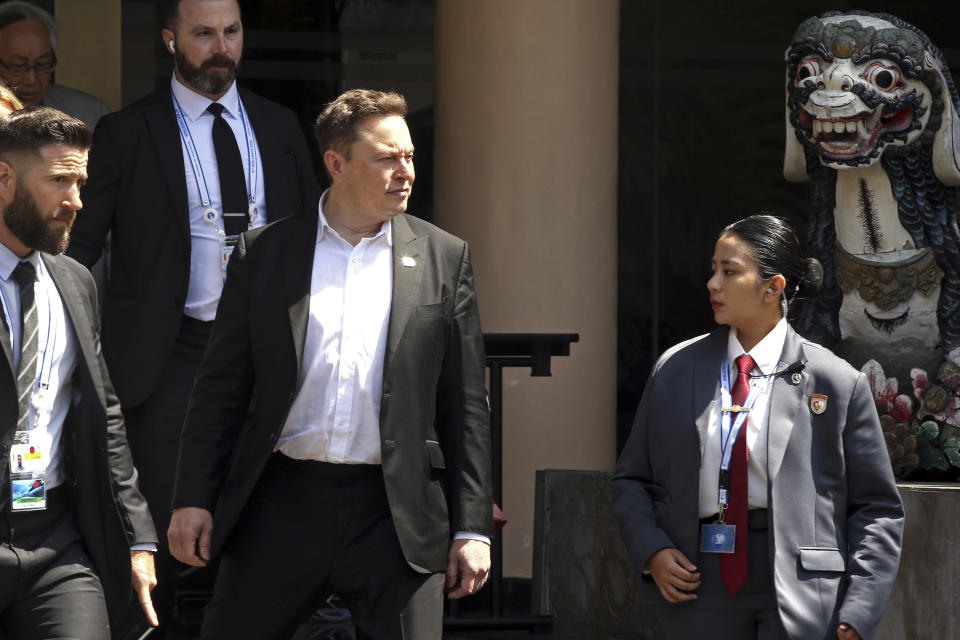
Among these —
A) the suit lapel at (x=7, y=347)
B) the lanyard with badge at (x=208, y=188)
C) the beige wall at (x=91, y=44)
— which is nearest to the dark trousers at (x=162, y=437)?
the lanyard with badge at (x=208, y=188)

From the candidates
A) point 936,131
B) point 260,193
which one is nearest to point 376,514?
point 260,193

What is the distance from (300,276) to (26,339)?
707 millimetres

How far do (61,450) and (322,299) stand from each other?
0.75 m

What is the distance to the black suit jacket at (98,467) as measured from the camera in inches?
161

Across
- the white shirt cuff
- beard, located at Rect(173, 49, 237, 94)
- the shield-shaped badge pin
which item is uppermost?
beard, located at Rect(173, 49, 237, 94)

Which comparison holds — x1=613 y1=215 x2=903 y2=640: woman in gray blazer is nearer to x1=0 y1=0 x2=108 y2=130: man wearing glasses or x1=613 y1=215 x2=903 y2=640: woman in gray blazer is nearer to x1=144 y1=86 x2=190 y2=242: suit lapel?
x1=144 y1=86 x2=190 y2=242: suit lapel

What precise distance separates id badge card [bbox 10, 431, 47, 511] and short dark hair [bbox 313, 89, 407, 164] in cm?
111

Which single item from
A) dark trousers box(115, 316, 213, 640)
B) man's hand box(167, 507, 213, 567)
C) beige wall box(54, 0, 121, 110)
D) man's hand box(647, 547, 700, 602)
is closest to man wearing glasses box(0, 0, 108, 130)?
dark trousers box(115, 316, 213, 640)

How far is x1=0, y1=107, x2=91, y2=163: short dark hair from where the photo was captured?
4164 millimetres

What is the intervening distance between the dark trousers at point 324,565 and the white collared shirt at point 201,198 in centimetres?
127

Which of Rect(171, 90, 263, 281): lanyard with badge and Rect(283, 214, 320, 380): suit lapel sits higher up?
Rect(171, 90, 263, 281): lanyard with badge

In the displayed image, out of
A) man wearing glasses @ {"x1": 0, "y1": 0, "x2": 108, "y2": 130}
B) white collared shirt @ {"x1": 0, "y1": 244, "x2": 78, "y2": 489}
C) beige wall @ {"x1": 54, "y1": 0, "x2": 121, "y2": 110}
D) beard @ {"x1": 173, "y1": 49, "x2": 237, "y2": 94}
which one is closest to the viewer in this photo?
white collared shirt @ {"x1": 0, "y1": 244, "x2": 78, "y2": 489}

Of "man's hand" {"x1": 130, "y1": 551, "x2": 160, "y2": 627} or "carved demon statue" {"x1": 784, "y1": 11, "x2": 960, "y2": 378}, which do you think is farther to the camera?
"carved demon statue" {"x1": 784, "y1": 11, "x2": 960, "y2": 378}

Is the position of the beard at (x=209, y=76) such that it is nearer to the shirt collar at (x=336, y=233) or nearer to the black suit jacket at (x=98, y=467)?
the shirt collar at (x=336, y=233)
